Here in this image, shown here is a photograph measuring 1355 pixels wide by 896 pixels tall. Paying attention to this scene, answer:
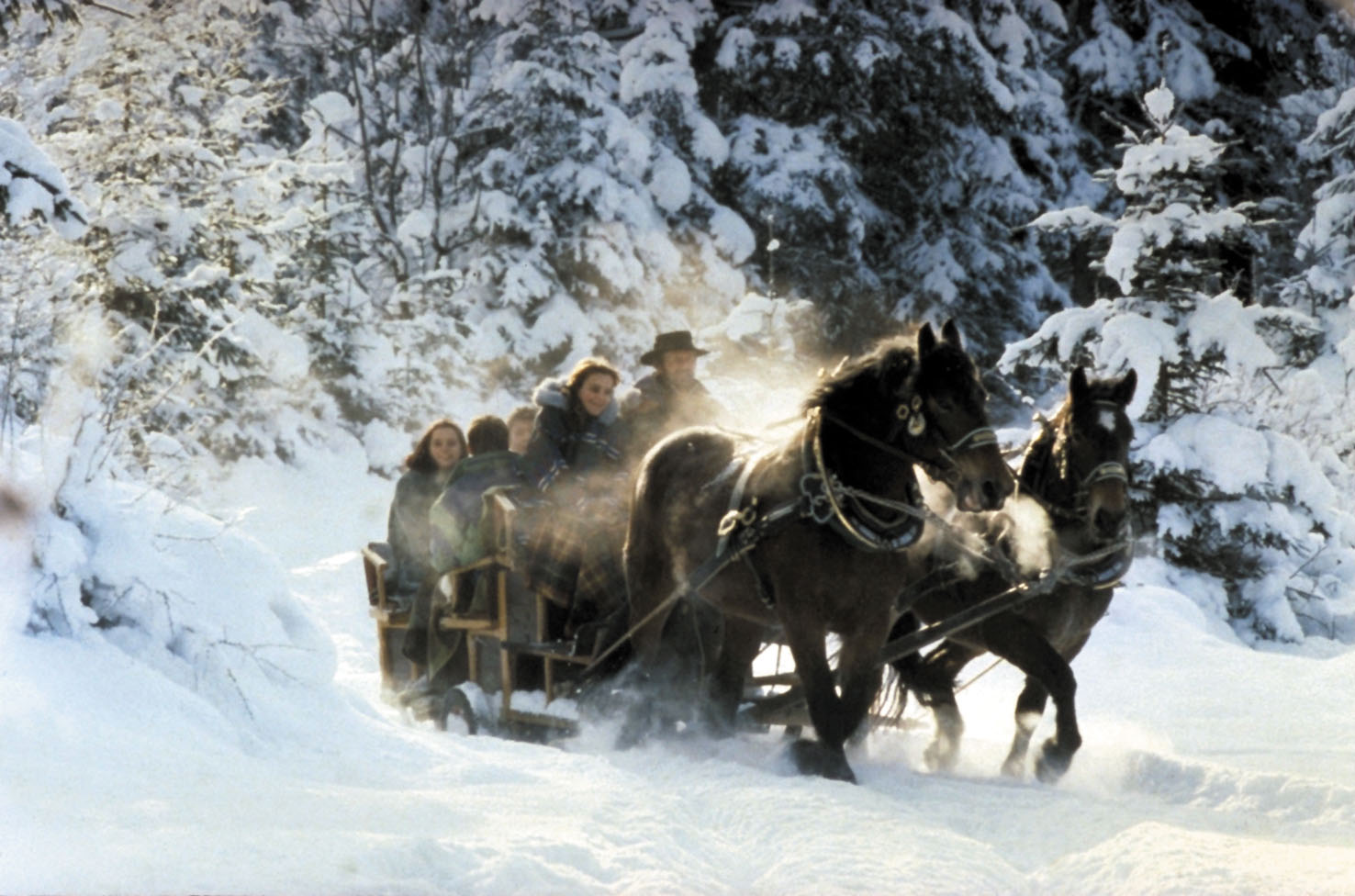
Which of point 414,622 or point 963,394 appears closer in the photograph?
point 963,394

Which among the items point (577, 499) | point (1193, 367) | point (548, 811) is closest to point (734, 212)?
point (1193, 367)

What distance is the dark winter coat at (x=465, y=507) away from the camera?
801 cm

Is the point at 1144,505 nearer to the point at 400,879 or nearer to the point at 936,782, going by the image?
the point at 936,782

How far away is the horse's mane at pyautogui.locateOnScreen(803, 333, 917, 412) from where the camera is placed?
5.69 metres

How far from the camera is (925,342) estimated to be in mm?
5453

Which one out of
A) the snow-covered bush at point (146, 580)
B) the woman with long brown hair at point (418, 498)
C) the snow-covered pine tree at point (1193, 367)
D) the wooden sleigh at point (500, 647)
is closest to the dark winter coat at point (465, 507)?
the wooden sleigh at point (500, 647)

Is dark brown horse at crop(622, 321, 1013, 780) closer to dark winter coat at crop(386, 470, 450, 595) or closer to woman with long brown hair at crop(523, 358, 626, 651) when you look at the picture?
woman with long brown hair at crop(523, 358, 626, 651)

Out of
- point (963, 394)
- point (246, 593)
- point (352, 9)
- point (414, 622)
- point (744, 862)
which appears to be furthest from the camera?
point (352, 9)

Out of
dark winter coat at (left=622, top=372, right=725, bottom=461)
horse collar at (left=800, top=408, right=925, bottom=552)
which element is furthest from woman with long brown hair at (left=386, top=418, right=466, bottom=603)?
horse collar at (left=800, top=408, right=925, bottom=552)

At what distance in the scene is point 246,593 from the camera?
5898 millimetres

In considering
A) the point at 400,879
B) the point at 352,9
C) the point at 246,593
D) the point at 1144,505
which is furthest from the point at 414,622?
the point at 352,9

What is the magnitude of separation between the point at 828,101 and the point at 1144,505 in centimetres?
1257

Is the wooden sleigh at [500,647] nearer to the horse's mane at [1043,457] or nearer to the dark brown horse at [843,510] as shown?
the dark brown horse at [843,510]

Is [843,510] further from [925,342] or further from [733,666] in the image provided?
[733,666]
